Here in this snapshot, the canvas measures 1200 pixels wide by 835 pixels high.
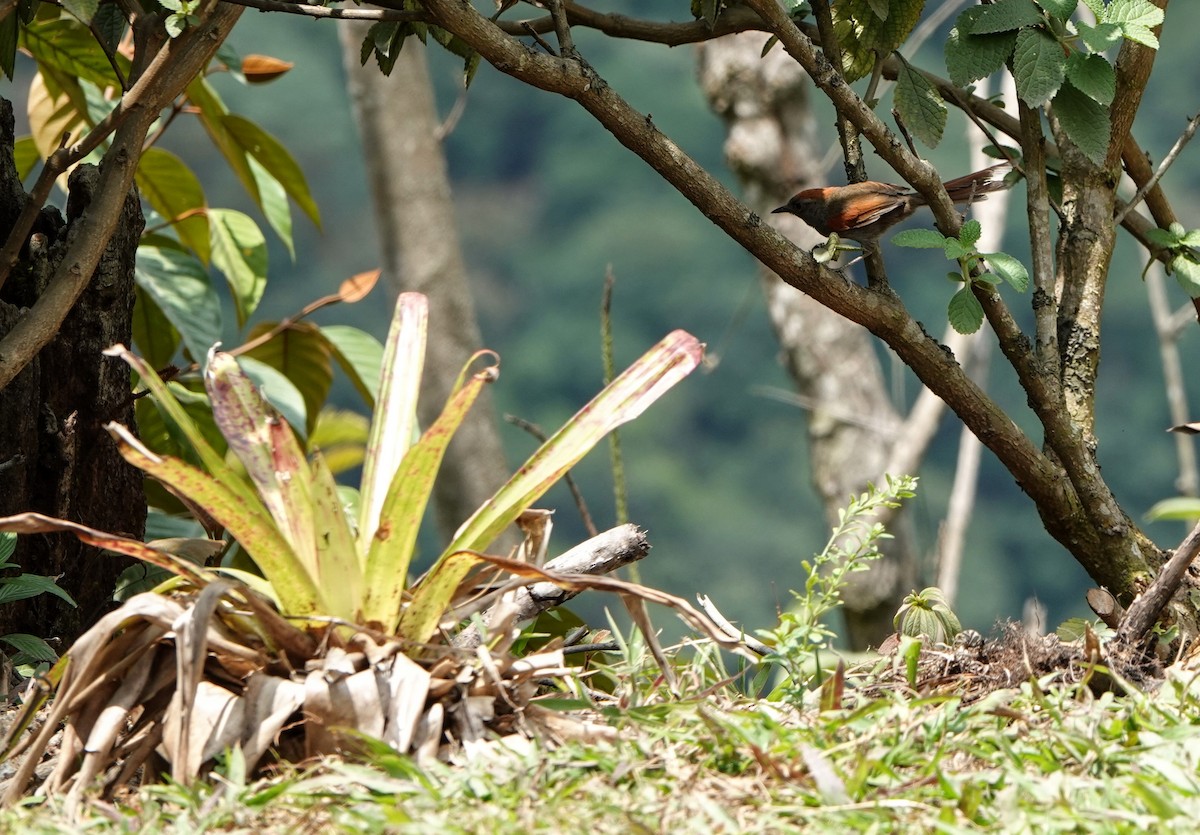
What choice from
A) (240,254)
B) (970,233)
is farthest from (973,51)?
(240,254)

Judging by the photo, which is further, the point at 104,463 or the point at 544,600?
the point at 104,463

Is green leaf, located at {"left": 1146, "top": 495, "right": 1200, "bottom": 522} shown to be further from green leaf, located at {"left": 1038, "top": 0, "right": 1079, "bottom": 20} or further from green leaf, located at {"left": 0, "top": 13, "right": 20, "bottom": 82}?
green leaf, located at {"left": 0, "top": 13, "right": 20, "bottom": 82}

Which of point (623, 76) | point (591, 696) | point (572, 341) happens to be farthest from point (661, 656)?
point (623, 76)

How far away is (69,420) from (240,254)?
1.09 meters

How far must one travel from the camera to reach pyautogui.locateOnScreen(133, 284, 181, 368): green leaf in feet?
9.80

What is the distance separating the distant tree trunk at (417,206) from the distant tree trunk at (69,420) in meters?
2.82

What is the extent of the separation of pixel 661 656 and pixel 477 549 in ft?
0.87

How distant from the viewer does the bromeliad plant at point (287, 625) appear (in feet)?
4.56

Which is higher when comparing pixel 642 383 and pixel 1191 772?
pixel 642 383

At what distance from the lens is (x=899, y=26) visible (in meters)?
1.87

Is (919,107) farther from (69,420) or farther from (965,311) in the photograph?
(69,420)

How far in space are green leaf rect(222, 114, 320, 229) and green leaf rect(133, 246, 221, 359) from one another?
14.3 inches

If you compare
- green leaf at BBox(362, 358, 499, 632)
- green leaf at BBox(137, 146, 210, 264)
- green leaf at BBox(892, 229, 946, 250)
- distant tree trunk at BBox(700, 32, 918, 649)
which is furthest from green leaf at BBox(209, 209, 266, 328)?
distant tree trunk at BBox(700, 32, 918, 649)

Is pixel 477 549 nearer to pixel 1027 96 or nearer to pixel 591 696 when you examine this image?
pixel 591 696
